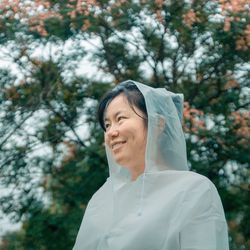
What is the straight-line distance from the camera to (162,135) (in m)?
2.21

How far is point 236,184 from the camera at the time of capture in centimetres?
563

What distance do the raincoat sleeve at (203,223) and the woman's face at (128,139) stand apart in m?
0.27

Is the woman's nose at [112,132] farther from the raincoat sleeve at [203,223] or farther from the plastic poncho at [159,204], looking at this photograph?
the raincoat sleeve at [203,223]

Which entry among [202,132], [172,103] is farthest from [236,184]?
[172,103]

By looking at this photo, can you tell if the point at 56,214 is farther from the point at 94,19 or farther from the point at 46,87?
the point at 94,19

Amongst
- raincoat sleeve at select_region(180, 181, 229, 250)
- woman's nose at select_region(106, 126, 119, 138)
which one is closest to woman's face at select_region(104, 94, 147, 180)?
woman's nose at select_region(106, 126, 119, 138)

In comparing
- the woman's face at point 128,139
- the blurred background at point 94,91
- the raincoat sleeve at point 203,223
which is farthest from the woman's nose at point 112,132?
the blurred background at point 94,91

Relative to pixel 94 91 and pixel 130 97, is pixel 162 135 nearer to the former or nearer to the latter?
pixel 130 97

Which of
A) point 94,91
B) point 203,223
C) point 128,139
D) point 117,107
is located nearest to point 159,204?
point 203,223

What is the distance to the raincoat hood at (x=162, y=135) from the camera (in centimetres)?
217

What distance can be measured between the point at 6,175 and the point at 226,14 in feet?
6.69

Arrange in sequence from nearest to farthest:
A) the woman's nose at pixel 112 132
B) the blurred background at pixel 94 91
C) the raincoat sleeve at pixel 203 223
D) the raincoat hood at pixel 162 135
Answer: the raincoat sleeve at pixel 203 223, the raincoat hood at pixel 162 135, the woman's nose at pixel 112 132, the blurred background at pixel 94 91

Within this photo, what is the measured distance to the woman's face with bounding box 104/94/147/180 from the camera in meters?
2.25

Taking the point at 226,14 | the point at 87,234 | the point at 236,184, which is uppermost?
the point at 87,234
